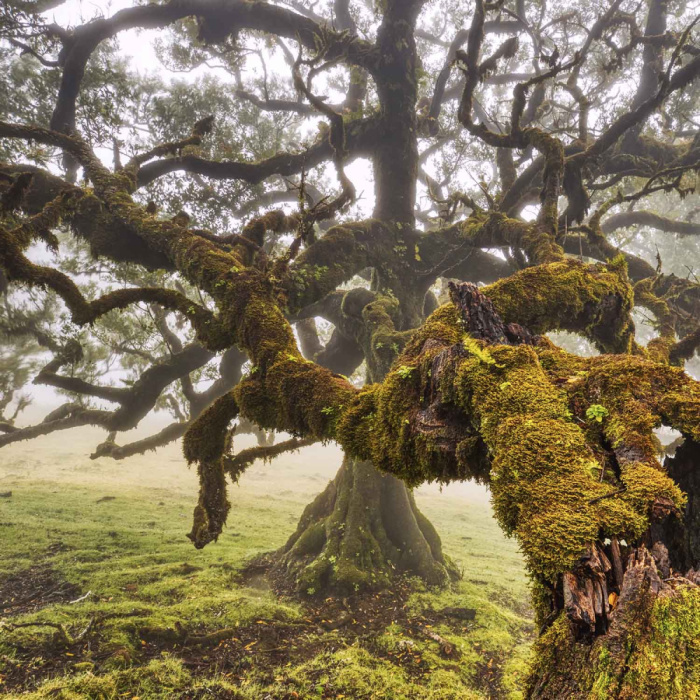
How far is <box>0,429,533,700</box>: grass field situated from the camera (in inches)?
200

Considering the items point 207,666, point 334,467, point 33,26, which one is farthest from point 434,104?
point 334,467

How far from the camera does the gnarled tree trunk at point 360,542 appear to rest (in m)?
8.34

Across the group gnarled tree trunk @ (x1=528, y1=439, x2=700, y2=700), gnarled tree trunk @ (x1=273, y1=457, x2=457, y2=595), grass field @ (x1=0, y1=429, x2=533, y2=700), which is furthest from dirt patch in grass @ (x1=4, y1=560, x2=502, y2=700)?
gnarled tree trunk @ (x1=528, y1=439, x2=700, y2=700)

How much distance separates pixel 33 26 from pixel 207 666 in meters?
14.4

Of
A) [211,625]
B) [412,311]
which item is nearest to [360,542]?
[211,625]

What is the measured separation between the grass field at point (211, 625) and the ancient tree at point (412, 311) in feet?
4.25

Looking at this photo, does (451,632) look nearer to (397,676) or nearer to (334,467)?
(397,676)

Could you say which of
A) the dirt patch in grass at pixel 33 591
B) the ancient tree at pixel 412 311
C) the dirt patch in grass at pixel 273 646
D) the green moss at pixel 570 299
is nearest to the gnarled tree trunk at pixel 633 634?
the ancient tree at pixel 412 311

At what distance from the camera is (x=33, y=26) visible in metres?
9.48

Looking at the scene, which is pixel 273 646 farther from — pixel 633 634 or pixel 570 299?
pixel 570 299

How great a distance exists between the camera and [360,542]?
353 inches

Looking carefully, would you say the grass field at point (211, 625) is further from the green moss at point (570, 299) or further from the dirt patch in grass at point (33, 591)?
the green moss at point (570, 299)

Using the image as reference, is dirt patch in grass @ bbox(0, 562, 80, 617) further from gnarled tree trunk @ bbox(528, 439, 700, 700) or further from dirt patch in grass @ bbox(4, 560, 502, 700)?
gnarled tree trunk @ bbox(528, 439, 700, 700)

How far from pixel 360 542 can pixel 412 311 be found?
5965 mm
